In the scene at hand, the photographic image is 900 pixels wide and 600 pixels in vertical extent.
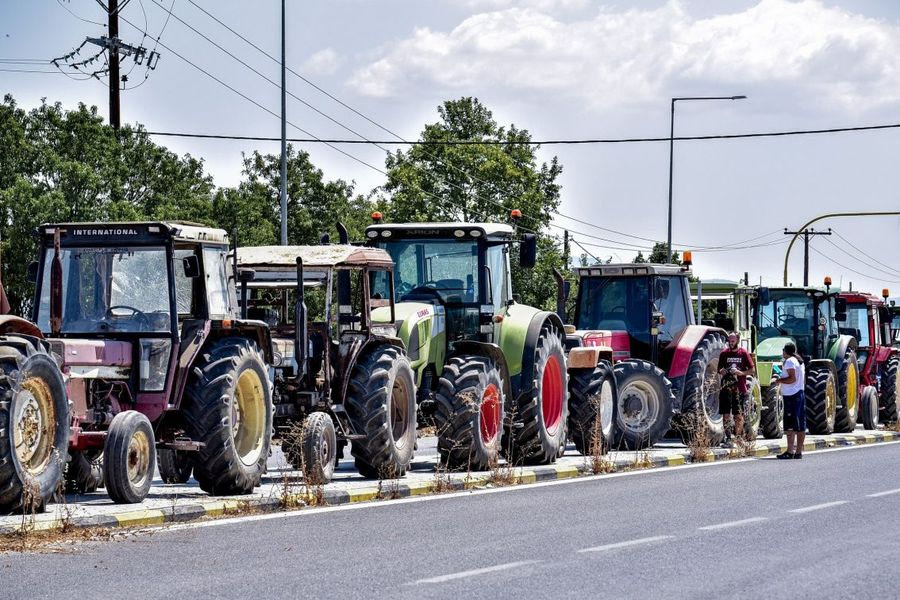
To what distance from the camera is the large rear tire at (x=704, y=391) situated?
25266 millimetres

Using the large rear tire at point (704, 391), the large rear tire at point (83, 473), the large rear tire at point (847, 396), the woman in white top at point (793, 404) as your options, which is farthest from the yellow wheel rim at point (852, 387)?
the large rear tire at point (83, 473)

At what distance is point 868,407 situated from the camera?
33.8 metres

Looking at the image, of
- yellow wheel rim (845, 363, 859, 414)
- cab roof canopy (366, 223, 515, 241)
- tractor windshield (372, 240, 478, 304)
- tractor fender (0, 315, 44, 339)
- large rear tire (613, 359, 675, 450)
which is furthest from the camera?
yellow wheel rim (845, 363, 859, 414)

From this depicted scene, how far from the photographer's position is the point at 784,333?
31844 millimetres

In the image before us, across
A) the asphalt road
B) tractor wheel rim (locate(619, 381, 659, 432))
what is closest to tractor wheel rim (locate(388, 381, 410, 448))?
the asphalt road

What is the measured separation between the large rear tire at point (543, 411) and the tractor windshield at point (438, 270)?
4.30 ft

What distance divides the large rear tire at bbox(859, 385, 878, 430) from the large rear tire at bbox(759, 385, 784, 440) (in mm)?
5457

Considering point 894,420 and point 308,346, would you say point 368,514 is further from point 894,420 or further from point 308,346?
point 894,420

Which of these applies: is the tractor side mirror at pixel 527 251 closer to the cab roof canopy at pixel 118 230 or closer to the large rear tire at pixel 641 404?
the large rear tire at pixel 641 404

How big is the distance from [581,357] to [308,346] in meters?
5.97

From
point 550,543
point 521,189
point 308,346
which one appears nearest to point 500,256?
point 308,346

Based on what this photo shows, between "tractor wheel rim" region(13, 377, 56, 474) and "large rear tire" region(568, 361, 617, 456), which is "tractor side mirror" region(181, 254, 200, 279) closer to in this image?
"tractor wheel rim" region(13, 377, 56, 474)

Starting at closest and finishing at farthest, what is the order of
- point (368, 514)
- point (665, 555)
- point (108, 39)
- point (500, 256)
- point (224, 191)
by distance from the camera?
point (665, 555)
point (368, 514)
point (500, 256)
point (108, 39)
point (224, 191)

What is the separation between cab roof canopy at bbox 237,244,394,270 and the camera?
59.0 feet
